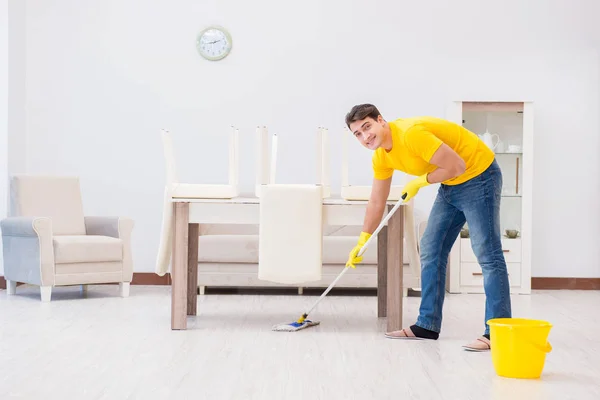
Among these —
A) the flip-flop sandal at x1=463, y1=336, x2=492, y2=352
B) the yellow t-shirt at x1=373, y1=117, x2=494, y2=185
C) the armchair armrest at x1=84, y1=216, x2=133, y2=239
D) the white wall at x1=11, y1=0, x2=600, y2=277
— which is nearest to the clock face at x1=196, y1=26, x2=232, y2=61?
the white wall at x1=11, y1=0, x2=600, y2=277

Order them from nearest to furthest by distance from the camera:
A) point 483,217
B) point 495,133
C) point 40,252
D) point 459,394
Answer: point 459,394
point 483,217
point 40,252
point 495,133

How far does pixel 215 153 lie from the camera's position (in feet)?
21.4

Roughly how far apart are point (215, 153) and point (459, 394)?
4.16 m

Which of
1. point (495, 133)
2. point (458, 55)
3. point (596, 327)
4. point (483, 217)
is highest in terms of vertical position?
point (458, 55)

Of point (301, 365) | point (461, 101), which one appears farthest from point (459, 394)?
point (461, 101)

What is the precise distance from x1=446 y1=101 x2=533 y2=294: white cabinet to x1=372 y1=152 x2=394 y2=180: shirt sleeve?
259 centimetres

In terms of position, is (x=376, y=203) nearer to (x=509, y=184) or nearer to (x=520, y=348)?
(x=520, y=348)

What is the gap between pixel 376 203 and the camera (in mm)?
3746

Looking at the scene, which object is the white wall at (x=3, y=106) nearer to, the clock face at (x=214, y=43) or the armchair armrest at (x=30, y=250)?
the armchair armrest at (x=30, y=250)

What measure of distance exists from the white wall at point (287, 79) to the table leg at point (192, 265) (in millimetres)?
1963

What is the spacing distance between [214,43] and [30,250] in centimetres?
219

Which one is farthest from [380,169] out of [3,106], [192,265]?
[3,106]

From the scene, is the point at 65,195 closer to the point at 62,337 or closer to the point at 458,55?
the point at 62,337

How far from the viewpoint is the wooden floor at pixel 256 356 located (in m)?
2.70
